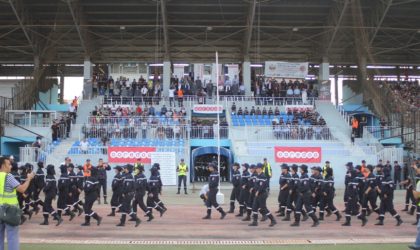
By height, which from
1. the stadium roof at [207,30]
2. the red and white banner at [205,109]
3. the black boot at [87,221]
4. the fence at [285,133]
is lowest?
the black boot at [87,221]

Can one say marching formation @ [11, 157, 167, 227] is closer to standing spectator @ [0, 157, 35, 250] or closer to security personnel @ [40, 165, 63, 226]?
security personnel @ [40, 165, 63, 226]

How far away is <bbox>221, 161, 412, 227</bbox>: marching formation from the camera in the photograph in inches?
596

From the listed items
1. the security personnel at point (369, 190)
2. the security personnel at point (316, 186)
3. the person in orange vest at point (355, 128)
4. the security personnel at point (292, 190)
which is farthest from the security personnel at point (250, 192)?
the person in orange vest at point (355, 128)

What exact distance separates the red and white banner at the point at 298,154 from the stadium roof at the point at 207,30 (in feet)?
38.6

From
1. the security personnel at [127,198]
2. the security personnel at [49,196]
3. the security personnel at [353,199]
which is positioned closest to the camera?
the security personnel at [127,198]

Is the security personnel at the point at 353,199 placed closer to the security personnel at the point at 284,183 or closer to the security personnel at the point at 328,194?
the security personnel at the point at 328,194

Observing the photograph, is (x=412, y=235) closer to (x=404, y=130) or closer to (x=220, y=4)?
(x=404, y=130)

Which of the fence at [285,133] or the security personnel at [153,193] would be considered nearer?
the security personnel at [153,193]

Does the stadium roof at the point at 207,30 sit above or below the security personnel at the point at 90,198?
above

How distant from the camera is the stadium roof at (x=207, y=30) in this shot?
37375 millimetres

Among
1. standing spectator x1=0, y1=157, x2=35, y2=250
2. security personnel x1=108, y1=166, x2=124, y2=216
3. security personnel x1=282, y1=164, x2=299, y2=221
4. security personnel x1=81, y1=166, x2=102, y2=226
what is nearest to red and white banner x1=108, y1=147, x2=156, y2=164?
security personnel x1=108, y1=166, x2=124, y2=216

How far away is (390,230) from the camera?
14336mm

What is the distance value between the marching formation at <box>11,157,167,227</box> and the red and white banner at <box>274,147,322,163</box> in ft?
40.5

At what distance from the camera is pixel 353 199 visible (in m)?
15.8
